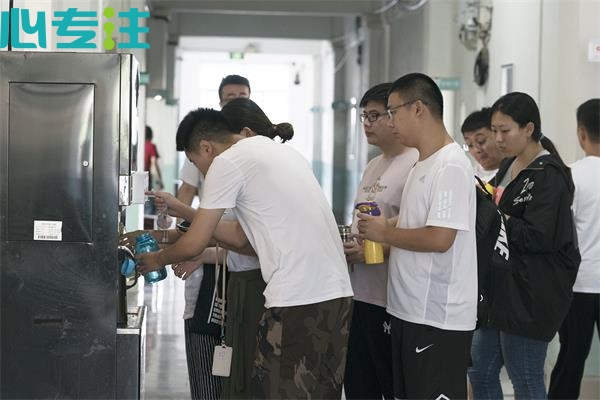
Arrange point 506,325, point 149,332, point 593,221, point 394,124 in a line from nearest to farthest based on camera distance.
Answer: point 394,124, point 506,325, point 593,221, point 149,332

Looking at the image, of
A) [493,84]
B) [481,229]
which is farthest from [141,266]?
[493,84]

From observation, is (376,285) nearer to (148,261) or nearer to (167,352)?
(148,261)

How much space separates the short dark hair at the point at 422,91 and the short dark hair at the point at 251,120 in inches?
18.0

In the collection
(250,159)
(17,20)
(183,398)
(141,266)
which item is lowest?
(183,398)

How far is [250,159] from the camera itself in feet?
9.10

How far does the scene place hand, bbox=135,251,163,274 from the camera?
9.50 feet

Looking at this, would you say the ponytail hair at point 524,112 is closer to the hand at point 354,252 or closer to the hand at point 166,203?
the hand at point 354,252

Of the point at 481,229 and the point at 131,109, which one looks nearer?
the point at 131,109

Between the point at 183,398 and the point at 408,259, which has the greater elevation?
the point at 408,259

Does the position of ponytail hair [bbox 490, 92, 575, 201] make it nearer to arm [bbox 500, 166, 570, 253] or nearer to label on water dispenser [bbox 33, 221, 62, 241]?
arm [bbox 500, 166, 570, 253]

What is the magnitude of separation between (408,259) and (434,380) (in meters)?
0.40

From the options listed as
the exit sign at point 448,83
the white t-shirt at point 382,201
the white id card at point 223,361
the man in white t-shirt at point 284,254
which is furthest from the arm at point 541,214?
the exit sign at point 448,83

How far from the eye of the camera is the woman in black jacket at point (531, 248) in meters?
3.42

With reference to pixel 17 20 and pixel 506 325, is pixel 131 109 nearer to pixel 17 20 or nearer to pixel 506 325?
pixel 17 20
